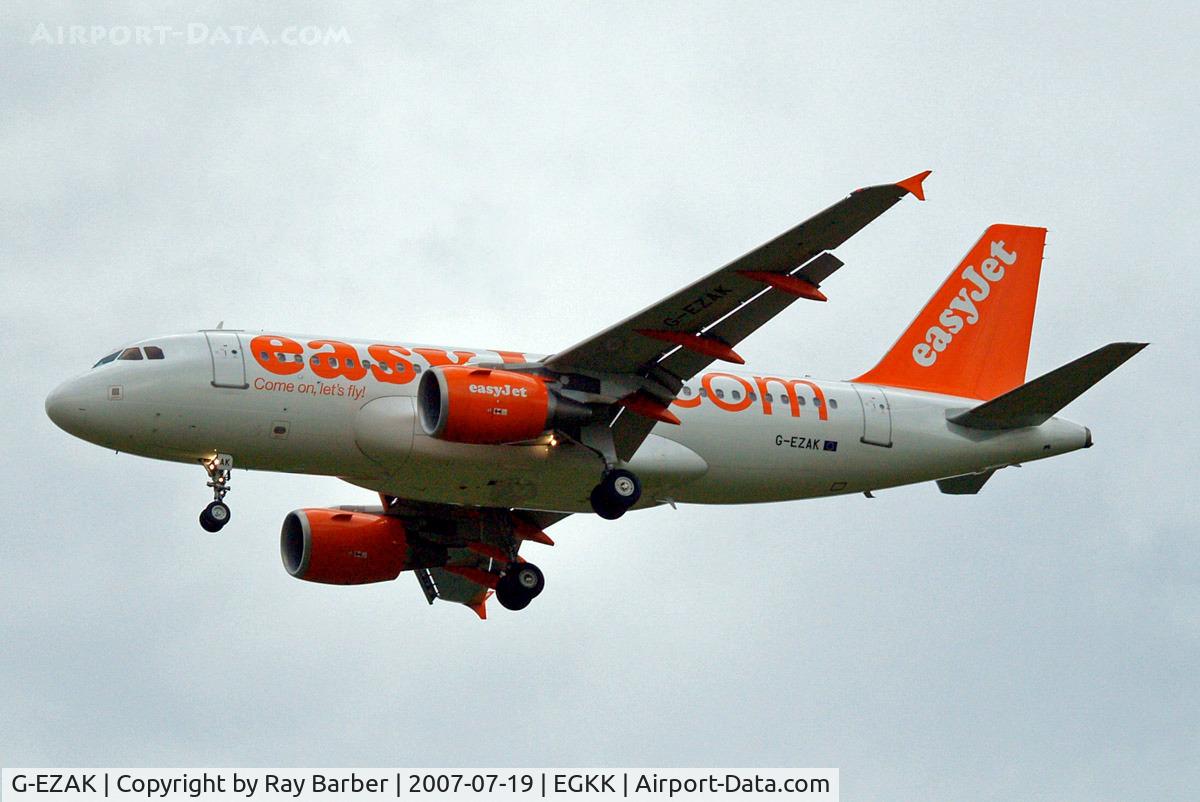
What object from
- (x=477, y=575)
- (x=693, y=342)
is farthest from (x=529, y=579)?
(x=693, y=342)

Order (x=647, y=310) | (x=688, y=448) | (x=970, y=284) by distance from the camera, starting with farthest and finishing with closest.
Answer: (x=970, y=284) → (x=688, y=448) → (x=647, y=310)

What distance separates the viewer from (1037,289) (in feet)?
162

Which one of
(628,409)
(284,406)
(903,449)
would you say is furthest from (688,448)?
(284,406)

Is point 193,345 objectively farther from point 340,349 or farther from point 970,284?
point 970,284

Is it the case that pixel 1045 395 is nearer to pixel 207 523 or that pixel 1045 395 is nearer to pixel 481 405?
pixel 481 405

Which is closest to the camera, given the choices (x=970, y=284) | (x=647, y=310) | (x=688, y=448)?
(x=647, y=310)

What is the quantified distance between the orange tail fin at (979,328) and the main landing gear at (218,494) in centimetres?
1498

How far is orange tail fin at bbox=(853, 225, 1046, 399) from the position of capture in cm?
4712

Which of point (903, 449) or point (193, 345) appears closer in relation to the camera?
point (193, 345)

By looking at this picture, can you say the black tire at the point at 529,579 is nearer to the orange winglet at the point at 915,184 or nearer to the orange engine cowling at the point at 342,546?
the orange engine cowling at the point at 342,546

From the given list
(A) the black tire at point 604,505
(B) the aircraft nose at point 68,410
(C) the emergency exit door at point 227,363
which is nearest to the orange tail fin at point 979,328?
(A) the black tire at point 604,505

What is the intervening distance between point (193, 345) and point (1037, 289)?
20646mm

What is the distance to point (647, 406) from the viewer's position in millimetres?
41281

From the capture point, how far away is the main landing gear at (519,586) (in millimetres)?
45625
